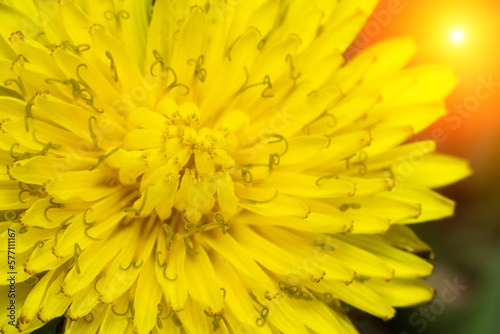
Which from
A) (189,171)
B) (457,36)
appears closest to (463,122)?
(457,36)

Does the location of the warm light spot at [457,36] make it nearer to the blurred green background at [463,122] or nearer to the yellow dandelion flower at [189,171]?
the blurred green background at [463,122]

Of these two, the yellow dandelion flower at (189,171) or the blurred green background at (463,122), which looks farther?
the blurred green background at (463,122)

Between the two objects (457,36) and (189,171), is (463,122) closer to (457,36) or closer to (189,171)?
(457,36)

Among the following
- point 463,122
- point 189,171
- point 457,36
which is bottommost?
point 189,171

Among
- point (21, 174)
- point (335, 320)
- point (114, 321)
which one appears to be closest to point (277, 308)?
point (335, 320)

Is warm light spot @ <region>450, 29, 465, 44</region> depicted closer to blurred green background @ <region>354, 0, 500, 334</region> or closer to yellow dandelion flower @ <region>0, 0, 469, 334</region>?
blurred green background @ <region>354, 0, 500, 334</region>

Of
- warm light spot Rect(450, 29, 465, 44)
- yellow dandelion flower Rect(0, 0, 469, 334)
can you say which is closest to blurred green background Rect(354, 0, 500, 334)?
warm light spot Rect(450, 29, 465, 44)

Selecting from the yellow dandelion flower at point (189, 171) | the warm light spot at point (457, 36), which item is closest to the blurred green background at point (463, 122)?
the warm light spot at point (457, 36)
